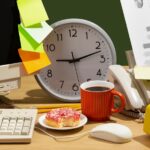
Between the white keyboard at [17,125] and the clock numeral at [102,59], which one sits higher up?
the clock numeral at [102,59]

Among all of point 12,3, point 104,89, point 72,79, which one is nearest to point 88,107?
point 104,89

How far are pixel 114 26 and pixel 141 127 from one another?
2.02ft

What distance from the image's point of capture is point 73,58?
3.97 feet

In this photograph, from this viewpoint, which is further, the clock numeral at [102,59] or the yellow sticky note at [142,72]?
the clock numeral at [102,59]

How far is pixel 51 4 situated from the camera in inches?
59.7

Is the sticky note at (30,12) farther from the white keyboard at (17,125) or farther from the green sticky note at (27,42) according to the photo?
the white keyboard at (17,125)

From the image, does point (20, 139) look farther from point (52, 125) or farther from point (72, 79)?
point (72, 79)

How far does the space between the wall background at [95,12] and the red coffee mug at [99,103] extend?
1.72ft

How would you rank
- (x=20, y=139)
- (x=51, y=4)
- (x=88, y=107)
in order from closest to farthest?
(x=20, y=139) → (x=88, y=107) → (x=51, y=4)

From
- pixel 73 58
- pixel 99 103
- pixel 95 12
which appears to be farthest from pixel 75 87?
pixel 95 12

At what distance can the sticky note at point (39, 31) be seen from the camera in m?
1.14

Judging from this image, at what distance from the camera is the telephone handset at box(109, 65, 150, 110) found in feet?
3.42

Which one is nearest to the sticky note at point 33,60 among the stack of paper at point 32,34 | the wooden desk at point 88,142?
the stack of paper at point 32,34

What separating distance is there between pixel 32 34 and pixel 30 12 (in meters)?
0.06
